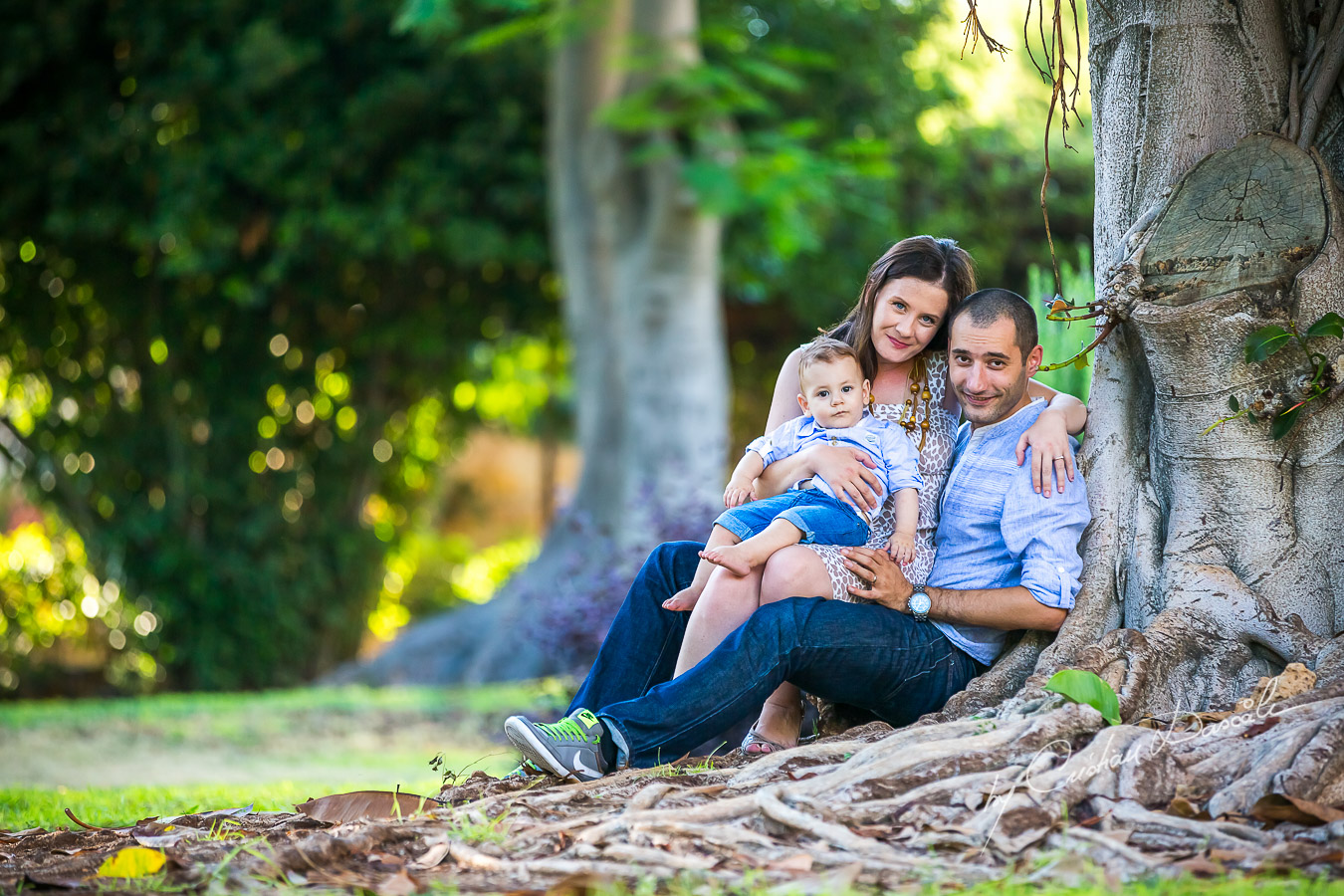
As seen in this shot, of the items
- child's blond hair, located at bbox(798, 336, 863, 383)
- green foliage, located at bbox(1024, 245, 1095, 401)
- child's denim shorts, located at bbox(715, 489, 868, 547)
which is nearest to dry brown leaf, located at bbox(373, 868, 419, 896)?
child's denim shorts, located at bbox(715, 489, 868, 547)

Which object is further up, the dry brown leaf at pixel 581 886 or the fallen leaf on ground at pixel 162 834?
the dry brown leaf at pixel 581 886

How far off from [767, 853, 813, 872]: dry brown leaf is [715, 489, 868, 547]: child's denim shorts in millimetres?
1043

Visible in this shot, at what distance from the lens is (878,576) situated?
10.3ft

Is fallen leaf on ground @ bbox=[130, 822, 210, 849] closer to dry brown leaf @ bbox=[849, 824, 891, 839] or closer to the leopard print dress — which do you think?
dry brown leaf @ bbox=[849, 824, 891, 839]

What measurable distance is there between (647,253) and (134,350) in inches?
203

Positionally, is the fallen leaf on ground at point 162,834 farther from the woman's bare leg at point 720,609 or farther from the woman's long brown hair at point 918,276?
the woman's long brown hair at point 918,276

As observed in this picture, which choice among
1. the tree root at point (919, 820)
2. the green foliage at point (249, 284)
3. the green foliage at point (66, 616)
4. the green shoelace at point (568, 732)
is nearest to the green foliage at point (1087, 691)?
the tree root at point (919, 820)

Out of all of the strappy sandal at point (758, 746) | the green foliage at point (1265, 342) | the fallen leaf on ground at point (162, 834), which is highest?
the green foliage at point (1265, 342)

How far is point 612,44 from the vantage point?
8.88 m

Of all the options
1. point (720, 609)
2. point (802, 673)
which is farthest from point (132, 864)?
point (802, 673)

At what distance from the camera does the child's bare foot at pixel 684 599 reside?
333cm

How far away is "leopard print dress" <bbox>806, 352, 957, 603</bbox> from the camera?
3.12 meters

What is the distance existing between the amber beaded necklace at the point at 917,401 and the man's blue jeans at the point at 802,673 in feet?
1.92

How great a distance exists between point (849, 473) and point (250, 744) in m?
5.61
